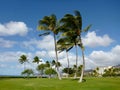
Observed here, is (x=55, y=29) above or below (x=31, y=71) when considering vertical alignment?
above

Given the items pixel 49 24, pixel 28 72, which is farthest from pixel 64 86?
pixel 28 72

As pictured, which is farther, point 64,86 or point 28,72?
point 28,72

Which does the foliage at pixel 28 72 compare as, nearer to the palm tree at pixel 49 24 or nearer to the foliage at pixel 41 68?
the foliage at pixel 41 68

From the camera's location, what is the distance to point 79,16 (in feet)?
152

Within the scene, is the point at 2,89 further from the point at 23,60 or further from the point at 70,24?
the point at 23,60

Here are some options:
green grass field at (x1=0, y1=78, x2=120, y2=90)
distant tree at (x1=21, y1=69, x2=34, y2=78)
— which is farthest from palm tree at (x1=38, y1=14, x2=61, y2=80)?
distant tree at (x1=21, y1=69, x2=34, y2=78)

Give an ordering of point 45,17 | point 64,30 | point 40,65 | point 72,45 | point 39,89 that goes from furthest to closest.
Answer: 1. point 40,65
2. point 45,17
3. point 72,45
4. point 64,30
5. point 39,89

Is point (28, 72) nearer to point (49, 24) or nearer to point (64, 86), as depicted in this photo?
point (49, 24)

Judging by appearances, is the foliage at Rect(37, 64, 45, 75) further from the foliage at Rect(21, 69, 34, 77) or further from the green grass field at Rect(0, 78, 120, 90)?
the green grass field at Rect(0, 78, 120, 90)

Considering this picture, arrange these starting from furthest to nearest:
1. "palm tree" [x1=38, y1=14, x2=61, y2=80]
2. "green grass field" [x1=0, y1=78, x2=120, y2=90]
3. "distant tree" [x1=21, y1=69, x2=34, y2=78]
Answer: "distant tree" [x1=21, y1=69, x2=34, y2=78] < "palm tree" [x1=38, y1=14, x2=61, y2=80] < "green grass field" [x1=0, y1=78, x2=120, y2=90]

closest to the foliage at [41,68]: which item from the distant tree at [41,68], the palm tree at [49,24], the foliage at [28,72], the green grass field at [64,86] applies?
the distant tree at [41,68]

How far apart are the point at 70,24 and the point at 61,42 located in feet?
32.0

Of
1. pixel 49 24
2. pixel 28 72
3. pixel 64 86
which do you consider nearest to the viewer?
pixel 64 86

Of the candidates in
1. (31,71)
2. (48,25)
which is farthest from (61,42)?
(31,71)
